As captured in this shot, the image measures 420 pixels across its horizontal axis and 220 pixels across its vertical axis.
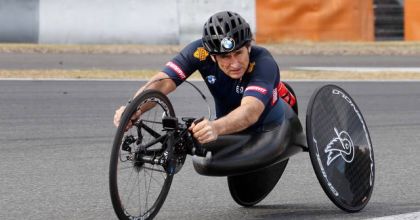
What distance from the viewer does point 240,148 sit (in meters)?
6.13

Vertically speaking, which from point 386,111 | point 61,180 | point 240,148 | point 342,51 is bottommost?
point 342,51

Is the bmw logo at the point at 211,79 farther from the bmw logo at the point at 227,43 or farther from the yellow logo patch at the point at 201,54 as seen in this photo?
the bmw logo at the point at 227,43

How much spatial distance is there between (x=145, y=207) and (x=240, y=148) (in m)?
0.64

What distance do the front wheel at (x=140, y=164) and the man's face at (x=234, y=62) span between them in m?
0.40

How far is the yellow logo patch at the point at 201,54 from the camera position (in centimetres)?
625

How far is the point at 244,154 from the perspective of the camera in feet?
20.1

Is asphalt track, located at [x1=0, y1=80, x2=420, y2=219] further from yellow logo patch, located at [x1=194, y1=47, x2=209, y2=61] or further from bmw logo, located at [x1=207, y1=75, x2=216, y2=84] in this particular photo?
yellow logo patch, located at [x1=194, y1=47, x2=209, y2=61]

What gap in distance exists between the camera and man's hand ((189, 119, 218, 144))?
570cm

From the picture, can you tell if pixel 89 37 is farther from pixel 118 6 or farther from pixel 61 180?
pixel 61 180

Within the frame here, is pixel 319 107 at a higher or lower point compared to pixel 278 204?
higher

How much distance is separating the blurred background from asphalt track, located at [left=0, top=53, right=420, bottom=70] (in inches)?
29.7

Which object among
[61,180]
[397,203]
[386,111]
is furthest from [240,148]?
[386,111]

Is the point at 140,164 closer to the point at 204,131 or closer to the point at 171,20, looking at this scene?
the point at 204,131

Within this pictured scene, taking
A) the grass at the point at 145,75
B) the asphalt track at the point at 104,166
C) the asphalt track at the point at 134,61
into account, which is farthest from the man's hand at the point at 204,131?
the asphalt track at the point at 134,61
